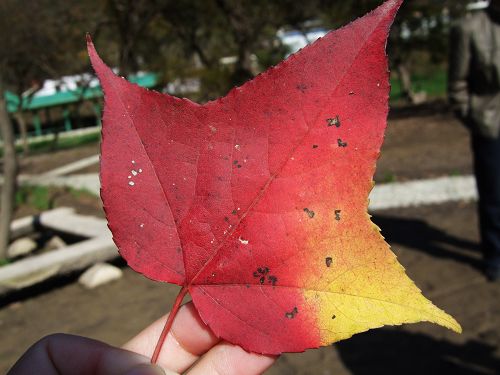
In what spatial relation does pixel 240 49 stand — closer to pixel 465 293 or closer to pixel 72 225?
pixel 72 225

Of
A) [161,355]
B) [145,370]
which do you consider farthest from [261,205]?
[161,355]

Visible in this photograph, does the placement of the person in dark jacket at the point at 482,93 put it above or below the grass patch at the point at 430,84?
above

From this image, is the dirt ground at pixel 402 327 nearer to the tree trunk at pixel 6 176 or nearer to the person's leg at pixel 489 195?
the person's leg at pixel 489 195

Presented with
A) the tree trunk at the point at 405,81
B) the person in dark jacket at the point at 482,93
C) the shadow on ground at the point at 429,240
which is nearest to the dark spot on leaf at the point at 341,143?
the person in dark jacket at the point at 482,93

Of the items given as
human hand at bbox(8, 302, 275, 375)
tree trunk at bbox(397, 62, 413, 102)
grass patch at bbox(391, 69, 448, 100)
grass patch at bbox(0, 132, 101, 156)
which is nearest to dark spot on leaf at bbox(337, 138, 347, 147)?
human hand at bbox(8, 302, 275, 375)

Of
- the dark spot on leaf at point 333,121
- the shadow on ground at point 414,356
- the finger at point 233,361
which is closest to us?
the dark spot on leaf at point 333,121

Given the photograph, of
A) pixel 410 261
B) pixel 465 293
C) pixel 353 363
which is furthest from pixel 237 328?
pixel 410 261
